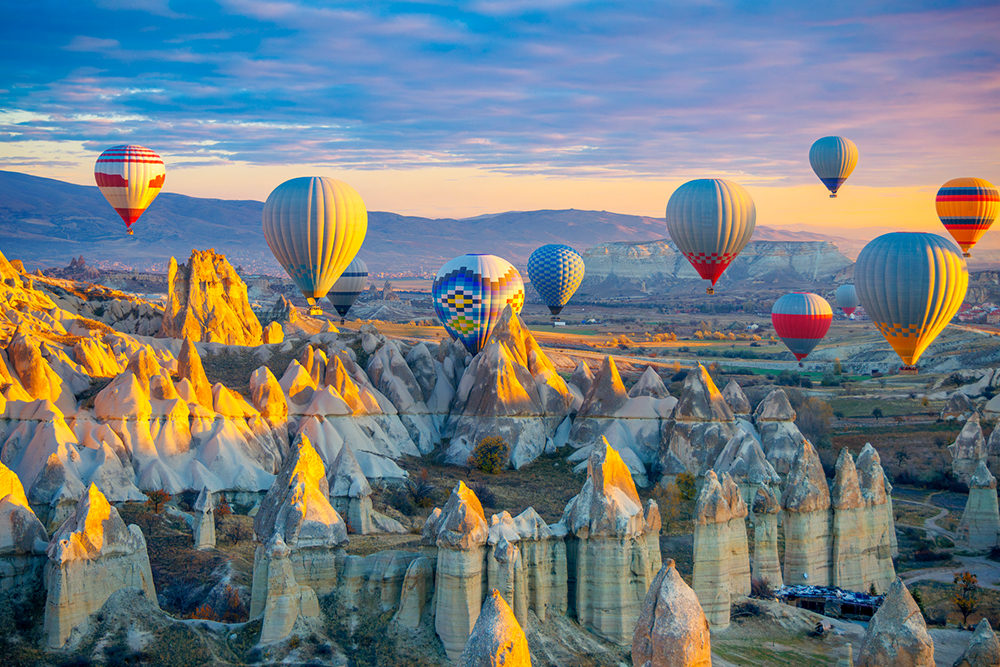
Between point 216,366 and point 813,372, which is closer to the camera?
point 216,366

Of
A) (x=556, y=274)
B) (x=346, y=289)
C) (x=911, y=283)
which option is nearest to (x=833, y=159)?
(x=556, y=274)

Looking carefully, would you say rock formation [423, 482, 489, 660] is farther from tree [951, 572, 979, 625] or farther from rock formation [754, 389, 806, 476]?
rock formation [754, 389, 806, 476]

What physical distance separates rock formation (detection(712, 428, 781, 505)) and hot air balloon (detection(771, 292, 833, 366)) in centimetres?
2497

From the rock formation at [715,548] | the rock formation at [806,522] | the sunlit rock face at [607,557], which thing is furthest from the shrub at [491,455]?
the sunlit rock face at [607,557]

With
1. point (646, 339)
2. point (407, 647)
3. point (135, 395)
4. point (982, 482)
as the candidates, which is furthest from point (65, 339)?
point (646, 339)

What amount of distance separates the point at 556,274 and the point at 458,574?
51194mm

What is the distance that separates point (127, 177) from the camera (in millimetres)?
62000

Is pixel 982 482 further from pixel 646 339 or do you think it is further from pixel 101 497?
pixel 646 339

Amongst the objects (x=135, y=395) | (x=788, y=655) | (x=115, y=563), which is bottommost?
(x=788, y=655)

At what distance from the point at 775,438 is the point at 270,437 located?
19007 millimetres

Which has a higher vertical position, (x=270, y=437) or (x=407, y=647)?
(x=270, y=437)

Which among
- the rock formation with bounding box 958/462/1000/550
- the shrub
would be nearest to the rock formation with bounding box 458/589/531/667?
the rock formation with bounding box 958/462/1000/550

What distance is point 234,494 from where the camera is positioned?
34.5m

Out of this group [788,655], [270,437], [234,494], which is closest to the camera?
[788,655]
